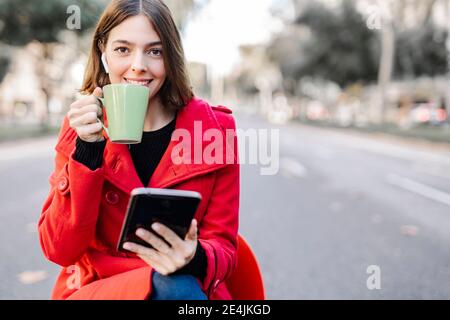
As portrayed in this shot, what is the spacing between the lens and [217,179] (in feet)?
5.73

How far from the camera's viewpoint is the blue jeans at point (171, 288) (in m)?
1.34

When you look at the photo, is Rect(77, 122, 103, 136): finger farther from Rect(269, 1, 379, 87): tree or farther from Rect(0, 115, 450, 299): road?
Rect(269, 1, 379, 87): tree

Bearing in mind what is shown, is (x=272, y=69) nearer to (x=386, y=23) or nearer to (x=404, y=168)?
(x=386, y=23)

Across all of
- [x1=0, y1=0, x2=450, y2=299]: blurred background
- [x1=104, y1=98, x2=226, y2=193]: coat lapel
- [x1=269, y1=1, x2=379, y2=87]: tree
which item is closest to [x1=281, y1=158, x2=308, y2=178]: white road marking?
[x1=0, y1=0, x2=450, y2=299]: blurred background

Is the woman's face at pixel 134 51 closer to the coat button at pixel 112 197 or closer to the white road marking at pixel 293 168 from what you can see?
the coat button at pixel 112 197

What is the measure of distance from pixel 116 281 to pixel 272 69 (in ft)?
149

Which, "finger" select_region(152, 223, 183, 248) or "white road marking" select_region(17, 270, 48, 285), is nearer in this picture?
"finger" select_region(152, 223, 183, 248)

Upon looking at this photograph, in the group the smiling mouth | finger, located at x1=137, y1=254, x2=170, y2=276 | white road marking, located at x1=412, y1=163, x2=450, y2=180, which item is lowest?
Answer: white road marking, located at x1=412, y1=163, x2=450, y2=180

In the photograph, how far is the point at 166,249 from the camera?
1299mm

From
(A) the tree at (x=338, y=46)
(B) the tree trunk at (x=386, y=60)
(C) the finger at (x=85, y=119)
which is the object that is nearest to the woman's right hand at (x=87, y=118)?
(C) the finger at (x=85, y=119)

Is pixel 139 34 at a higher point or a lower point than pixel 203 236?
higher

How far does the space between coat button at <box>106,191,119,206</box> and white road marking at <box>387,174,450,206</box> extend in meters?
6.48

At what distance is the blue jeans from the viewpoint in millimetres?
1345
